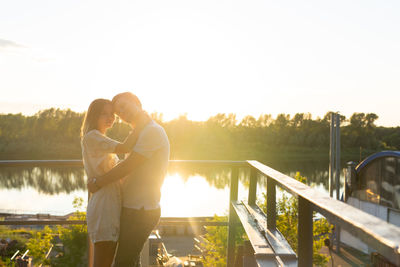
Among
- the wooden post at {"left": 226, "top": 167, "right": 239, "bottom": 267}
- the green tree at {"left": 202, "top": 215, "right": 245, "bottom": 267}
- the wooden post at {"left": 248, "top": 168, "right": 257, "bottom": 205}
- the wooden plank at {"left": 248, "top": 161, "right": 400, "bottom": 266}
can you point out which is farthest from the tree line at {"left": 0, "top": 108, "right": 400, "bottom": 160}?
the wooden plank at {"left": 248, "top": 161, "right": 400, "bottom": 266}

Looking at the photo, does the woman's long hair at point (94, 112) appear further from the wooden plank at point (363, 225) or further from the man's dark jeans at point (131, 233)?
the wooden plank at point (363, 225)

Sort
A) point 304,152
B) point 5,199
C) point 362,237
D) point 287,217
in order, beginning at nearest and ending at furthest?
point 362,237, point 287,217, point 5,199, point 304,152

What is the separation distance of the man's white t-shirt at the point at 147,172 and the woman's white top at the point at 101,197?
0.06m

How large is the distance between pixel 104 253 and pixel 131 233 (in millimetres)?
189

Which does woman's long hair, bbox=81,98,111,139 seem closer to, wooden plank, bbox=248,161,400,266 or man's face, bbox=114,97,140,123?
man's face, bbox=114,97,140,123

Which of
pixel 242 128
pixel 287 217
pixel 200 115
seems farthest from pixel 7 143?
pixel 287 217

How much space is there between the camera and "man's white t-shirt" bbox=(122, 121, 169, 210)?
2.09m

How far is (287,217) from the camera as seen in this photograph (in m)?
5.56

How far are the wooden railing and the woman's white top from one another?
2.43 feet

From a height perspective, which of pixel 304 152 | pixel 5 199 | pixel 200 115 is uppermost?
pixel 200 115

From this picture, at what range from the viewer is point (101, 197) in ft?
6.93

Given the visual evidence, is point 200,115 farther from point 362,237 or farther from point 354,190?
point 362,237

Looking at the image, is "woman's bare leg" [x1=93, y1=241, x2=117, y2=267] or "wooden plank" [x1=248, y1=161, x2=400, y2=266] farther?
"woman's bare leg" [x1=93, y1=241, x2=117, y2=267]

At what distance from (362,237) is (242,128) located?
82240mm
